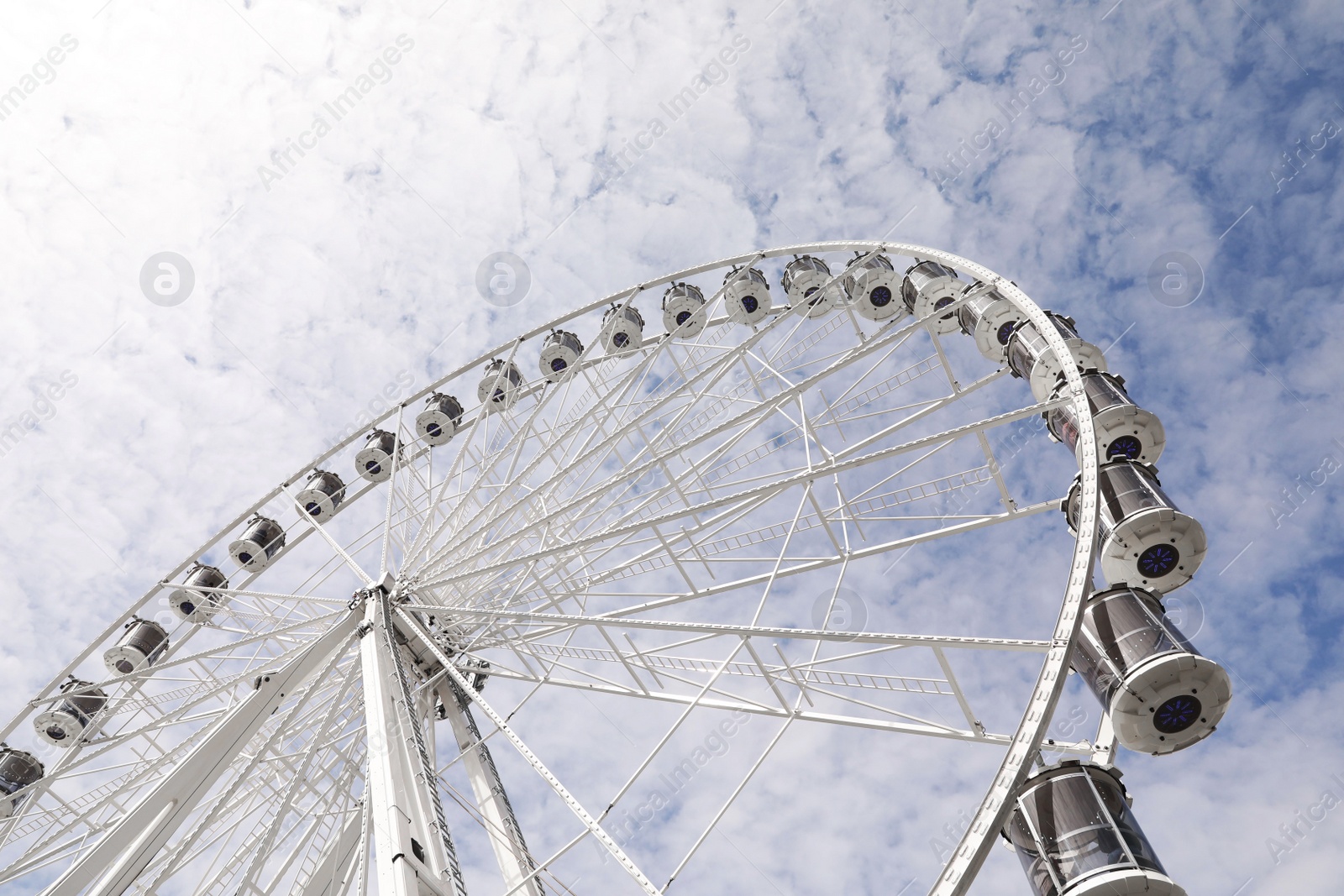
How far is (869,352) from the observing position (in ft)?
41.2

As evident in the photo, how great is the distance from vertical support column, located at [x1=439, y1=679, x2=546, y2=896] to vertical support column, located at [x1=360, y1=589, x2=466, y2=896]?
1.04 m

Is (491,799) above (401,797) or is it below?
above

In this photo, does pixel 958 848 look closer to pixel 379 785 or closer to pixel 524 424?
pixel 379 785

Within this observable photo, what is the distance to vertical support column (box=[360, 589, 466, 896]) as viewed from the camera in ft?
23.8

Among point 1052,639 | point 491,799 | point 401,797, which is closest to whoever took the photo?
point 1052,639

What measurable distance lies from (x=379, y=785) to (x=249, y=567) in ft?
40.7

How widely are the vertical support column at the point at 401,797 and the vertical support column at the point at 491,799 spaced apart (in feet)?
3.41

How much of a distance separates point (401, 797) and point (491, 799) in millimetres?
3460

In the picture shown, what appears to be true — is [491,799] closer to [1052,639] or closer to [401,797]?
[401,797]

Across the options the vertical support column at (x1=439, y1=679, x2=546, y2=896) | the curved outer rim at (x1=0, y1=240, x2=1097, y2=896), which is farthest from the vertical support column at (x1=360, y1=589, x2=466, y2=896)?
the curved outer rim at (x1=0, y1=240, x2=1097, y2=896)

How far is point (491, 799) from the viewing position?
11523 millimetres

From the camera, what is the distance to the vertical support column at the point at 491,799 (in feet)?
A: 33.4

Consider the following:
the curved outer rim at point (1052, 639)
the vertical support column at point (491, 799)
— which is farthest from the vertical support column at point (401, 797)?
the curved outer rim at point (1052, 639)

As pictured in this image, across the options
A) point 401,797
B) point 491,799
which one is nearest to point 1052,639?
point 401,797
